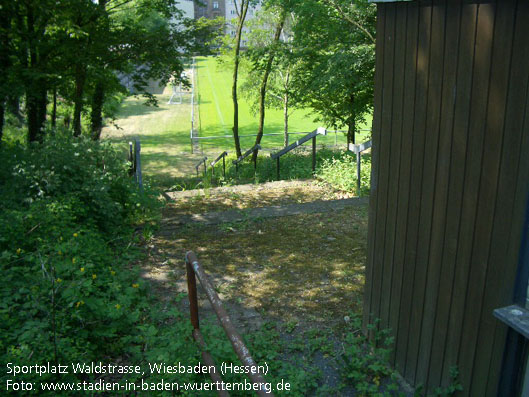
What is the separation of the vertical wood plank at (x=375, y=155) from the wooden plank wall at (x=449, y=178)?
0.5 inches

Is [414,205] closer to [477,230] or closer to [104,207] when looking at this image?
[477,230]

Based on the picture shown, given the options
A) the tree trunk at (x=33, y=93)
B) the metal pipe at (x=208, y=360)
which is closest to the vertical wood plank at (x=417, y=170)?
the metal pipe at (x=208, y=360)

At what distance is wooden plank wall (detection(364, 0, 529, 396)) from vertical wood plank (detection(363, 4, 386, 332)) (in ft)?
0.04

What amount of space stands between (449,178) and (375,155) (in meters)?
0.81

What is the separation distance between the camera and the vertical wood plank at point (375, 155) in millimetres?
3418

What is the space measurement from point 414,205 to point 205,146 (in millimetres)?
28995

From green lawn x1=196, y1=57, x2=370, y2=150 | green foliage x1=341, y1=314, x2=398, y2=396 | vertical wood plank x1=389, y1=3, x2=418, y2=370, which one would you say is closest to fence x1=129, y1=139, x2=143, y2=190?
green foliage x1=341, y1=314, x2=398, y2=396

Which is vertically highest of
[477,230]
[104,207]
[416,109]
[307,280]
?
[416,109]

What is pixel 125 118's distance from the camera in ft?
138

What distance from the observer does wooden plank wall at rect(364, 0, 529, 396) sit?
2.50 meters

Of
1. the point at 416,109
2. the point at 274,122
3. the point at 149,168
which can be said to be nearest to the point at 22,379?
the point at 416,109

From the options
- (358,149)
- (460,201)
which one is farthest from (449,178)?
(358,149)

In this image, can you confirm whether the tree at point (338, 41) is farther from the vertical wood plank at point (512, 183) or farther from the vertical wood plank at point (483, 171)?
the vertical wood plank at point (512, 183)

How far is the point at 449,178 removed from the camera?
290cm
